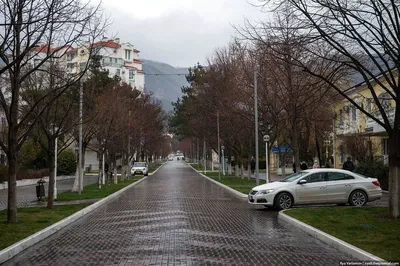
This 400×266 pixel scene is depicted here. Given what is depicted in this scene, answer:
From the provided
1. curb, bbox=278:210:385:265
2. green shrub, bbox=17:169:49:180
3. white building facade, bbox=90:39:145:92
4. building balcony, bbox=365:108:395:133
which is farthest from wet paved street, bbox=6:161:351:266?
white building facade, bbox=90:39:145:92

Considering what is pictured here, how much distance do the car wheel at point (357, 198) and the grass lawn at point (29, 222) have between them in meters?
9.87

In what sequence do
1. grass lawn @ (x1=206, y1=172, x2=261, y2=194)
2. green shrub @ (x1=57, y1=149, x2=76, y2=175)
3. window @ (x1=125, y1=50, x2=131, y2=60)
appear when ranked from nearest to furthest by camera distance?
grass lawn @ (x1=206, y1=172, x2=261, y2=194)
green shrub @ (x1=57, y1=149, x2=76, y2=175)
window @ (x1=125, y1=50, x2=131, y2=60)

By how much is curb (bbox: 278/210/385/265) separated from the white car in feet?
11.5

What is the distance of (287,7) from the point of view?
14648 mm

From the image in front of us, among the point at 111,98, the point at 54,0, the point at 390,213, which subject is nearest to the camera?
the point at 54,0

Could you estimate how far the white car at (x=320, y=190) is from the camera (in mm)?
18453

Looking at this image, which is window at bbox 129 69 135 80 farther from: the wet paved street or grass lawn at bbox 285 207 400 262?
grass lawn at bbox 285 207 400 262

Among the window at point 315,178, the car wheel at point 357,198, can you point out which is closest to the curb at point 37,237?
the window at point 315,178

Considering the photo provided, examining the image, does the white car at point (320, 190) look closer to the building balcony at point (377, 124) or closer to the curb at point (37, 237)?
the curb at point (37, 237)

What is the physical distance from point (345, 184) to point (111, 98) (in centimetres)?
2010

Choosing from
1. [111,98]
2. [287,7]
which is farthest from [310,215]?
[111,98]

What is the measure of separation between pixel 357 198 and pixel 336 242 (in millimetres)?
8538

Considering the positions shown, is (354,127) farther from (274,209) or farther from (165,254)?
(165,254)

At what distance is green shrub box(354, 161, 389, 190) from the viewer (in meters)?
26.7
